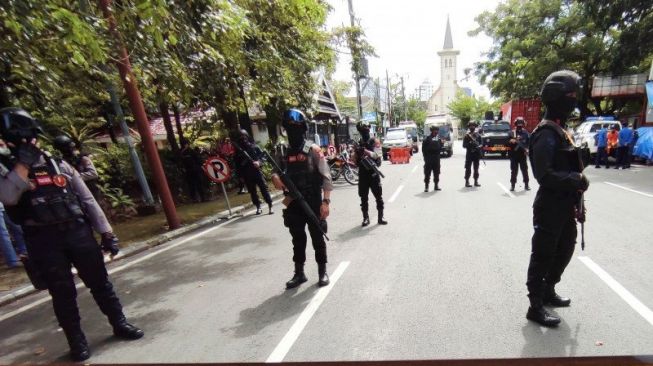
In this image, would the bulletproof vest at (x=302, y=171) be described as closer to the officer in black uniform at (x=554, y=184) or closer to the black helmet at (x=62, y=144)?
the officer in black uniform at (x=554, y=184)

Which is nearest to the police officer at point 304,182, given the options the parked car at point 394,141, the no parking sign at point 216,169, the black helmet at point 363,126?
the black helmet at point 363,126

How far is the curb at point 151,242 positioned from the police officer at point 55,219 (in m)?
2.00

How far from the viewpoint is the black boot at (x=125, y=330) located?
3.38 metres

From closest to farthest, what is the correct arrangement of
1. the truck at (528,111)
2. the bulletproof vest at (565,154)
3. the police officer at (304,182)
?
the bulletproof vest at (565,154), the police officer at (304,182), the truck at (528,111)

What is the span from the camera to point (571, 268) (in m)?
4.17

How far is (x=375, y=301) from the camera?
371 cm

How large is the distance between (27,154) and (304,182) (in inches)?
95.3

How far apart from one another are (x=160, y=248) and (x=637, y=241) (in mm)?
7204

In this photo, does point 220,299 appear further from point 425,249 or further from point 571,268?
point 571,268

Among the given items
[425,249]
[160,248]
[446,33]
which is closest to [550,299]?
[425,249]

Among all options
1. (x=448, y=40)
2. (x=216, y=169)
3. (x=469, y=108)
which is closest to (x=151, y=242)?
(x=216, y=169)

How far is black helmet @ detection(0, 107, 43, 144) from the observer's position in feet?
8.95

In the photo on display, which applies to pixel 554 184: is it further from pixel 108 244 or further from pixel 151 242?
pixel 151 242

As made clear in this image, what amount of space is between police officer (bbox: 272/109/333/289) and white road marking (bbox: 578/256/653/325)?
2845 mm
